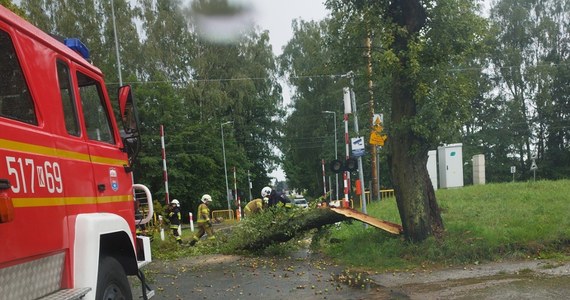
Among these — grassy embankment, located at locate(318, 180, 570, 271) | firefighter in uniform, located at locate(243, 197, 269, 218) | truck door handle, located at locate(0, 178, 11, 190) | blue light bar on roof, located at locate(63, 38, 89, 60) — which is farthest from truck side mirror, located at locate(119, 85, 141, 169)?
firefighter in uniform, located at locate(243, 197, 269, 218)

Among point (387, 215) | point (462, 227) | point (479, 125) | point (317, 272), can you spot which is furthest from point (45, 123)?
point (479, 125)

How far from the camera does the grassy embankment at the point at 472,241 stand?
8.33m

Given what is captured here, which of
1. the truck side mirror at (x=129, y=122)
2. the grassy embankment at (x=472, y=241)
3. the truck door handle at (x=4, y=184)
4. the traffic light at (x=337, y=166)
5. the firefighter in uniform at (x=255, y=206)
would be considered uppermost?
the truck side mirror at (x=129, y=122)

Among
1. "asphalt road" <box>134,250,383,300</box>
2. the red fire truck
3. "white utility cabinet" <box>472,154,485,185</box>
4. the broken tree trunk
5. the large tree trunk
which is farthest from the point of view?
"white utility cabinet" <box>472,154,485,185</box>

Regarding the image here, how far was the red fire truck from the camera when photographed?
269 cm

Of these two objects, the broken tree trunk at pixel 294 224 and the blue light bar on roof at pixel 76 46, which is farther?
the broken tree trunk at pixel 294 224

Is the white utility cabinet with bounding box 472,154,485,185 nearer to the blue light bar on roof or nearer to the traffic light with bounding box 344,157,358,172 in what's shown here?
the traffic light with bounding box 344,157,358,172

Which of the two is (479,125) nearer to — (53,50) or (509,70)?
(509,70)

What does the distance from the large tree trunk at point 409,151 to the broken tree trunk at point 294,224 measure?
29.4 inches

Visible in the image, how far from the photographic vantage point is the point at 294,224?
10.1 m

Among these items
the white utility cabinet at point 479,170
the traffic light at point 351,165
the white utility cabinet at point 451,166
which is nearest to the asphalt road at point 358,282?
the traffic light at point 351,165

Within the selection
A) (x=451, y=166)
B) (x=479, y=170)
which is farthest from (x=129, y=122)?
(x=479, y=170)

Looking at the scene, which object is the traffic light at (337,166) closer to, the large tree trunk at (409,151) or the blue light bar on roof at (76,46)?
the large tree trunk at (409,151)

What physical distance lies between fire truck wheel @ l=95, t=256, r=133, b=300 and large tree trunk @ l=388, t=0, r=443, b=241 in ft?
19.6
